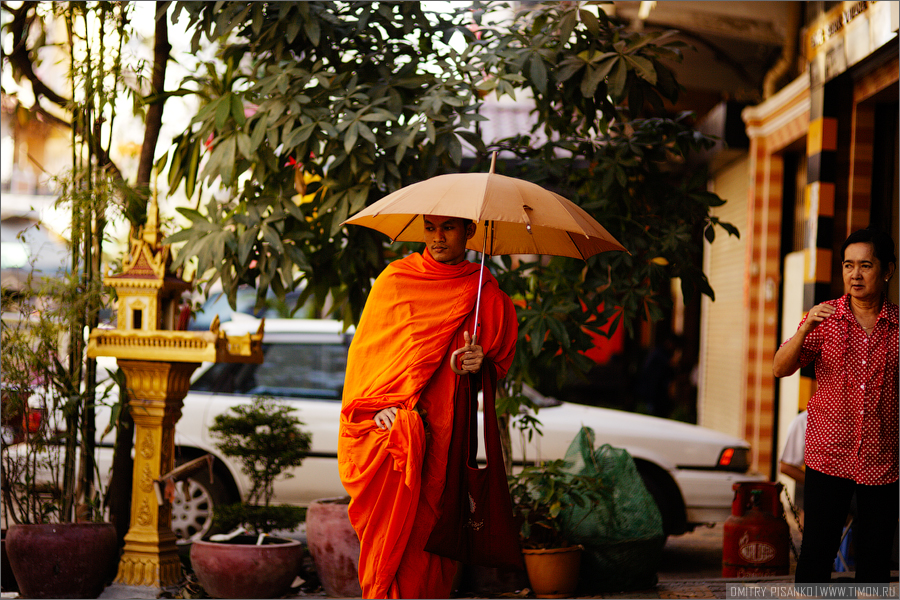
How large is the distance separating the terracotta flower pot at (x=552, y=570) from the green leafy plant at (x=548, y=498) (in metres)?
0.07

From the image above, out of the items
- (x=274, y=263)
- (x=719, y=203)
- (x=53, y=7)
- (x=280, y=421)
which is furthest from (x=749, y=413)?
(x=53, y=7)

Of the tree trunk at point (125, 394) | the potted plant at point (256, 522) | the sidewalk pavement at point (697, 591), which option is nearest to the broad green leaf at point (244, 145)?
the tree trunk at point (125, 394)

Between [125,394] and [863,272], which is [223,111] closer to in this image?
[125,394]

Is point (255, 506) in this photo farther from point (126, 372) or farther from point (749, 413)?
point (749, 413)

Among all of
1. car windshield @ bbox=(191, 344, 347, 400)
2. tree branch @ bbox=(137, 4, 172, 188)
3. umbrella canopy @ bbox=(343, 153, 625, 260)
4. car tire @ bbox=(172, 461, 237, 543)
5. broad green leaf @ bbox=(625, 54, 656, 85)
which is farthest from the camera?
car windshield @ bbox=(191, 344, 347, 400)

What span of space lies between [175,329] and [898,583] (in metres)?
4.06

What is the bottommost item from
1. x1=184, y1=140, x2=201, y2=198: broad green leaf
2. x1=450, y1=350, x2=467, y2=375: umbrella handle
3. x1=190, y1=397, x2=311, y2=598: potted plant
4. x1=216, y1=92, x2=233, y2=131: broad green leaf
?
x1=190, y1=397, x2=311, y2=598: potted plant

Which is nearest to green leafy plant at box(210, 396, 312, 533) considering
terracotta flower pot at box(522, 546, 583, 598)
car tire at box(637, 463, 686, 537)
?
terracotta flower pot at box(522, 546, 583, 598)

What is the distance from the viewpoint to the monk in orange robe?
332cm

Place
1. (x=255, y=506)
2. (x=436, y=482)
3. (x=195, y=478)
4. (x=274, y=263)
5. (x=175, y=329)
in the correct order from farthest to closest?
1. (x=195, y=478)
2. (x=255, y=506)
3. (x=175, y=329)
4. (x=274, y=263)
5. (x=436, y=482)

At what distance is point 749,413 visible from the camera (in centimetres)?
897

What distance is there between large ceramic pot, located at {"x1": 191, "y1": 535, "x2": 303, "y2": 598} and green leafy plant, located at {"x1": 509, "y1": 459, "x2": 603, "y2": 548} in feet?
4.36

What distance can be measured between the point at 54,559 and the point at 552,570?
2.64 meters

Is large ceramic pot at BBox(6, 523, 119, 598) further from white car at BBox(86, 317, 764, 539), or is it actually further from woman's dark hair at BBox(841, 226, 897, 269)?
Answer: woman's dark hair at BBox(841, 226, 897, 269)
